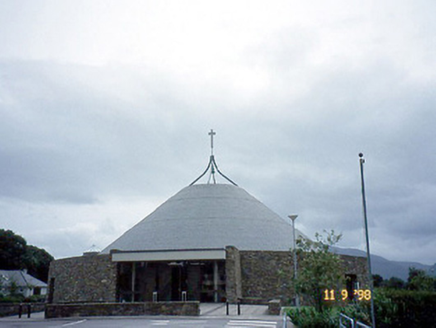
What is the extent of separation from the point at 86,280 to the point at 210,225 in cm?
1307

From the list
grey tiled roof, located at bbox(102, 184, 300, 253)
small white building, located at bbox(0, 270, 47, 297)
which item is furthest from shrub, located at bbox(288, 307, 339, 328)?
small white building, located at bbox(0, 270, 47, 297)

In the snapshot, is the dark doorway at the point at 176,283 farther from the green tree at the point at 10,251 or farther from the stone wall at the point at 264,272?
the green tree at the point at 10,251

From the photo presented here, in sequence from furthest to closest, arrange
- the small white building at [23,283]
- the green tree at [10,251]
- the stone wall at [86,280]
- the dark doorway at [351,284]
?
the green tree at [10,251] → the small white building at [23,283] → the dark doorway at [351,284] → the stone wall at [86,280]

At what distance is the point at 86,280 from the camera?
34.8 metres

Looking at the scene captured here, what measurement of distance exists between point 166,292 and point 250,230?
10.7 m

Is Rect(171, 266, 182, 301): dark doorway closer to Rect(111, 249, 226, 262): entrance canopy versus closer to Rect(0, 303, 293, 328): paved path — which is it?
Rect(111, 249, 226, 262): entrance canopy

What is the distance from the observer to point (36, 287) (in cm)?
6706

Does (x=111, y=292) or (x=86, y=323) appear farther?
(x=111, y=292)

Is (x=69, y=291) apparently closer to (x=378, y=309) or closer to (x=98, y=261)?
(x=98, y=261)

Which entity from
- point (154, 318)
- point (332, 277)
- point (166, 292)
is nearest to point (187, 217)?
point (166, 292)

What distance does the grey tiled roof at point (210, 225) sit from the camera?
132 ft

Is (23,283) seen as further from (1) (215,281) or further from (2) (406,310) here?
(2) (406,310)

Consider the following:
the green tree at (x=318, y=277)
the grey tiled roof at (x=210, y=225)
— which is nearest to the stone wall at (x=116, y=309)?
the green tree at (x=318, y=277)

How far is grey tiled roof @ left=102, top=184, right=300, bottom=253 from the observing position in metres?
40.2
